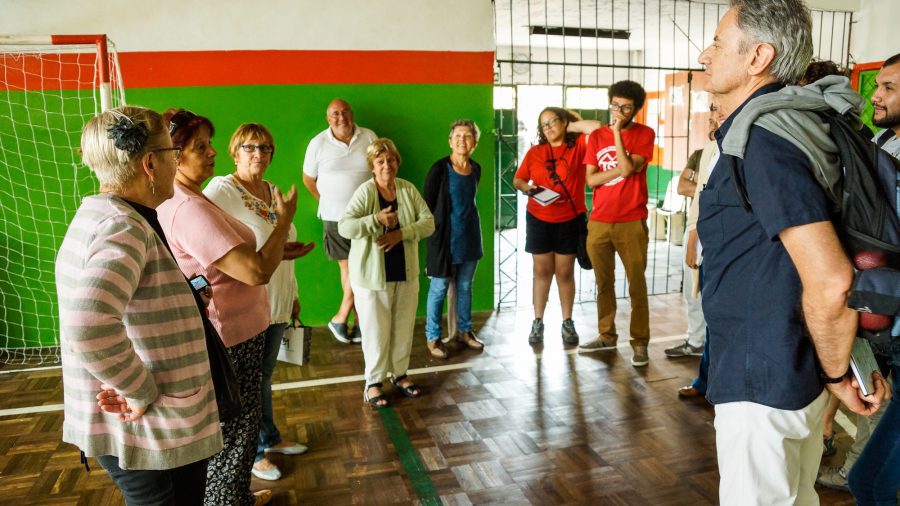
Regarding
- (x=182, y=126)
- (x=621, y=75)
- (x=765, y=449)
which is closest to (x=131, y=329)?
(x=182, y=126)

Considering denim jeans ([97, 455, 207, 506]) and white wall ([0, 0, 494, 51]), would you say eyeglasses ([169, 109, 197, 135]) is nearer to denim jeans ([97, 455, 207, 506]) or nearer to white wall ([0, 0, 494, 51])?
denim jeans ([97, 455, 207, 506])

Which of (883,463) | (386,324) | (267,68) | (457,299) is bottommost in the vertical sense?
(457,299)

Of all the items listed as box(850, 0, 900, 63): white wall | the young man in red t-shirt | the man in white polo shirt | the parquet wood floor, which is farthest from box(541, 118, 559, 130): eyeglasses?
box(850, 0, 900, 63): white wall

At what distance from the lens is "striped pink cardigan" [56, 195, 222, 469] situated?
4.38 ft

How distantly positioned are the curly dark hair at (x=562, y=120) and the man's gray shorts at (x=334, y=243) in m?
1.57

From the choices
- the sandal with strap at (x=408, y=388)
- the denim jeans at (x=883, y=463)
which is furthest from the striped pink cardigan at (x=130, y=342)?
the sandal with strap at (x=408, y=388)

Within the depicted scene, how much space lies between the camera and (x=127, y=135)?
147 centimetres

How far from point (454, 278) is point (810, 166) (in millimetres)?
3312

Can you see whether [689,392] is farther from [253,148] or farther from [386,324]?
[253,148]

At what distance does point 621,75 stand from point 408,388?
926cm

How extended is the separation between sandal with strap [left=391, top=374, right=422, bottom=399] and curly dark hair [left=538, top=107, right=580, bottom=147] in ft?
6.34

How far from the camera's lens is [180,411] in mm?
1499

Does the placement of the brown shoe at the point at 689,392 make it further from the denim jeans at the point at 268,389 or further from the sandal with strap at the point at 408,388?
the denim jeans at the point at 268,389

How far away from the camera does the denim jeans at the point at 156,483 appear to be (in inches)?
58.5
